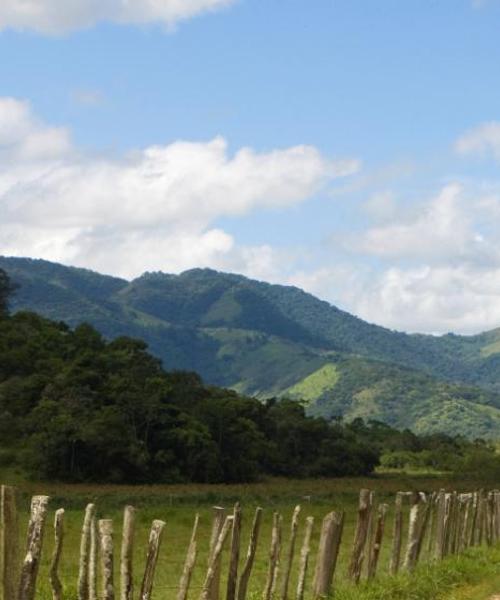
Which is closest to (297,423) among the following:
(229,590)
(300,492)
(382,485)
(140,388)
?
(382,485)

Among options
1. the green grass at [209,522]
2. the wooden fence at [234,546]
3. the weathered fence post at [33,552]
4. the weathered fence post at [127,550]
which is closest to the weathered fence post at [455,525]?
the wooden fence at [234,546]

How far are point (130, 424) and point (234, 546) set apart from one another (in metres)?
48.4

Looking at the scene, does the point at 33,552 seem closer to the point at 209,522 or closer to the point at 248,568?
the point at 248,568

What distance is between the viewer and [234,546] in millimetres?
11203

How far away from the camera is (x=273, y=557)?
41.1ft

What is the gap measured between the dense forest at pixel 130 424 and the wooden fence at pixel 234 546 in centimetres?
3413

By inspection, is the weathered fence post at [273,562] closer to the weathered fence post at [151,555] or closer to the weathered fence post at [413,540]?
the weathered fence post at [151,555]

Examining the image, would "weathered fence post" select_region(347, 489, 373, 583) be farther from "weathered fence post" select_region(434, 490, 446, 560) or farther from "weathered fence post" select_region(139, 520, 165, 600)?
"weathered fence post" select_region(139, 520, 165, 600)

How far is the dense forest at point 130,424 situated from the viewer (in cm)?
5388

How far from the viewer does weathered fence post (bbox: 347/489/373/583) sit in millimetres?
14416

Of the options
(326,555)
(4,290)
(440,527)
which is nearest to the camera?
(326,555)

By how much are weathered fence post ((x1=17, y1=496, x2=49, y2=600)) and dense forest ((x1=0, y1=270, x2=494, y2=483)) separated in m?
44.1

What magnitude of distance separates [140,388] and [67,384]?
15.7ft

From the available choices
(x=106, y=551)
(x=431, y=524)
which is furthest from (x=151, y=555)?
(x=431, y=524)
